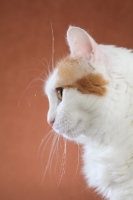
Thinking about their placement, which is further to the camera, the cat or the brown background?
the brown background

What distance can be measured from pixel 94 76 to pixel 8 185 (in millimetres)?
1374

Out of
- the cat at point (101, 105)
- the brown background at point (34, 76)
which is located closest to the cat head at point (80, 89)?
the cat at point (101, 105)

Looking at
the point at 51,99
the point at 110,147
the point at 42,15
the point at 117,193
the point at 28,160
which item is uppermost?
the point at 42,15

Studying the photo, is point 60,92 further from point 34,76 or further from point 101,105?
point 34,76

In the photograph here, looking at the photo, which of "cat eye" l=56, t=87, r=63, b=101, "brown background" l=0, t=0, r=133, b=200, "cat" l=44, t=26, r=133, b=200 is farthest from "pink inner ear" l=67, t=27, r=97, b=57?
"brown background" l=0, t=0, r=133, b=200

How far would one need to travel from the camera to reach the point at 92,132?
85 centimetres

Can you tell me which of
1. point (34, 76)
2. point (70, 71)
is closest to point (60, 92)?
point (70, 71)

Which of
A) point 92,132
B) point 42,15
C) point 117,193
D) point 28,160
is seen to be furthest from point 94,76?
point 42,15

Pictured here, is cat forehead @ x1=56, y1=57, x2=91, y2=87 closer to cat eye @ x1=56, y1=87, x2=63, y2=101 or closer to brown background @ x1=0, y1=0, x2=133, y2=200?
cat eye @ x1=56, y1=87, x2=63, y2=101

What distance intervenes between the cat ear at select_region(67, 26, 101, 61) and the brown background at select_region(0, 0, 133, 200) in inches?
42.1

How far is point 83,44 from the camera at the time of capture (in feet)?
2.64

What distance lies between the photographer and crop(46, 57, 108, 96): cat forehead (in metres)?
0.78

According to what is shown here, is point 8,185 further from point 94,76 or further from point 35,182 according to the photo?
point 94,76

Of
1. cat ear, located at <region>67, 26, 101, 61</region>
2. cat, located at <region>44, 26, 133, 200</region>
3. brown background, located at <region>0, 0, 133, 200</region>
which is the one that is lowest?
cat, located at <region>44, 26, 133, 200</region>
